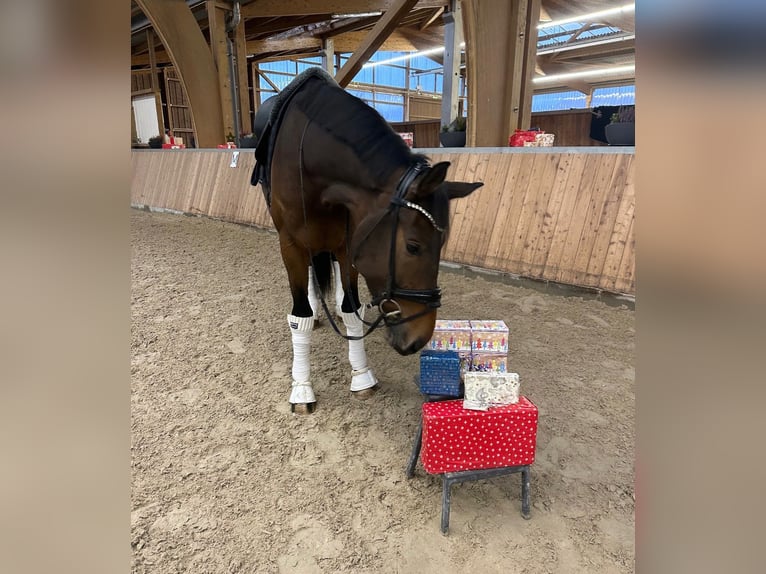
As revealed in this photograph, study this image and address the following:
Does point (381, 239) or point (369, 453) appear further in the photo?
point (369, 453)

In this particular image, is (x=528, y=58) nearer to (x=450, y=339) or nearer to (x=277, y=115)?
(x=277, y=115)

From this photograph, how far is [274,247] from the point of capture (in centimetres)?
559

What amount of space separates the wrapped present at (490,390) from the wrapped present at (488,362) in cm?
16

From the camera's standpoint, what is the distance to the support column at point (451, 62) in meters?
6.86

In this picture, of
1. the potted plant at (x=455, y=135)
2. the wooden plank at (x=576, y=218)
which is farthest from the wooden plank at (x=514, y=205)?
the potted plant at (x=455, y=135)

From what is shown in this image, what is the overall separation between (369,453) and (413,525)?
436 mm

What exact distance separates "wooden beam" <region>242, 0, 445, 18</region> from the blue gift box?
28.1 feet

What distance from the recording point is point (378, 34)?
6.08 metres

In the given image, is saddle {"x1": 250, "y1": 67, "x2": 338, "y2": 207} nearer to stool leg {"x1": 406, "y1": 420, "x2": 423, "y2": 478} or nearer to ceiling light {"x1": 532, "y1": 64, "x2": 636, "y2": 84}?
stool leg {"x1": 406, "y1": 420, "x2": 423, "y2": 478}

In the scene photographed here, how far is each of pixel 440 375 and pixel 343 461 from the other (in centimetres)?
61

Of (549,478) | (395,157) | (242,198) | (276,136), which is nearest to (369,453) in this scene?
(549,478)
